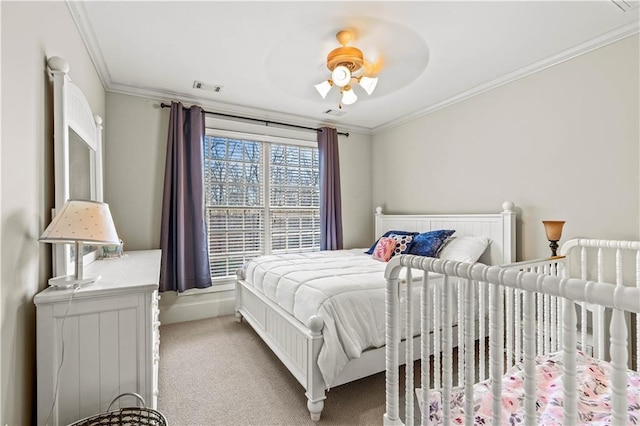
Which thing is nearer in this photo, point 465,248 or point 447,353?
point 447,353

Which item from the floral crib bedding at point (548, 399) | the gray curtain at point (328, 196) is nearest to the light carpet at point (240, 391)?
the floral crib bedding at point (548, 399)

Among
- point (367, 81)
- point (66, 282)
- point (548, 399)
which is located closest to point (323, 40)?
point (367, 81)

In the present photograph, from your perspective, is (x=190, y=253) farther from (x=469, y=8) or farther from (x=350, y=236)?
(x=469, y=8)

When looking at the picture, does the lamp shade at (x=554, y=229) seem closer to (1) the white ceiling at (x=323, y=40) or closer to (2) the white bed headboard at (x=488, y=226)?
(2) the white bed headboard at (x=488, y=226)

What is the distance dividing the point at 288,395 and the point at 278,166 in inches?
107

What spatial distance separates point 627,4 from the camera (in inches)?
73.4

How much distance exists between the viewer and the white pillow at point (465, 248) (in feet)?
9.11

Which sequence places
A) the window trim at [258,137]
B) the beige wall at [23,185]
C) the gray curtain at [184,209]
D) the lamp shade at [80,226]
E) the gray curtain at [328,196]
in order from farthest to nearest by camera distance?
the gray curtain at [328,196] → the window trim at [258,137] → the gray curtain at [184,209] → the lamp shade at [80,226] → the beige wall at [23,185]

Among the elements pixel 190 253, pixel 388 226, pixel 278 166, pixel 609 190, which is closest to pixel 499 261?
pixel 609 190

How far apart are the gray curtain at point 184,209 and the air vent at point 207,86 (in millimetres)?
281

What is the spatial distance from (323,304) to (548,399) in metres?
1.10

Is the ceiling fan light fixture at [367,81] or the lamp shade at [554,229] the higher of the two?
the ceiling fan light fixture at [367,81]

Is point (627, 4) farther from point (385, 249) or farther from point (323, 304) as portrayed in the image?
point (323, 304)

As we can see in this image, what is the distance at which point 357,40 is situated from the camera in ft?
7.06
